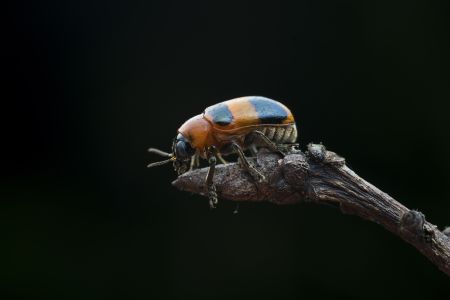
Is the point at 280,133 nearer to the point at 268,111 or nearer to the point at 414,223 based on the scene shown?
the point at 268,111

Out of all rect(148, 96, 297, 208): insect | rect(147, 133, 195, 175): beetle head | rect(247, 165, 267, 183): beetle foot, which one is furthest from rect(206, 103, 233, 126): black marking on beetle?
rect(247, 165, 267, 183): beetle foot

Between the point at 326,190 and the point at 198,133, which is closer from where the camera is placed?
the point at 326,190

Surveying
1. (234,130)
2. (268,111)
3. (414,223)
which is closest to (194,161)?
(234,130)

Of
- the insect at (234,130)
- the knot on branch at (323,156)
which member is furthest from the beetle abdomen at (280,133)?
the knot on branch at (323,156)

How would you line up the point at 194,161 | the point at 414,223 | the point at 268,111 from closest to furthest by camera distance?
the point at 414,223 < the point at 268,111 < the point at 194,161

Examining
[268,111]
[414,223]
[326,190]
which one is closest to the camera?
[414,223]

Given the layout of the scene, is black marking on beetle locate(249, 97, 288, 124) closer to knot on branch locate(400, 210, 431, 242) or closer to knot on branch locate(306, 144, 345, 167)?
knot on branch locate(306, 144, 345, 167)

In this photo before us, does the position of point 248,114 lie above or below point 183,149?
above
